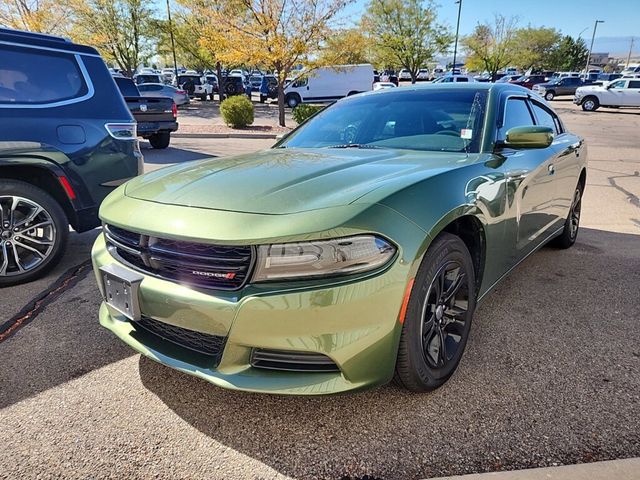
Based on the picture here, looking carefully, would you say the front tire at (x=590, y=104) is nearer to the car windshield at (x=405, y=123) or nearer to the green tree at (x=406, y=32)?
the green tree at (x=406, y=32)

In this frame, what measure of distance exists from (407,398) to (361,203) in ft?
3.41

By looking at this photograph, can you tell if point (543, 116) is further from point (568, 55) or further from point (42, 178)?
point (568, 55)

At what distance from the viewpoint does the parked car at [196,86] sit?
106 feet

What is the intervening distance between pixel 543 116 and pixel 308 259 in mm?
3296

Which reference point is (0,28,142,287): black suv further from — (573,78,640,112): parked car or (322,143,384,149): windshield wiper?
(573,78,640,112): parked car

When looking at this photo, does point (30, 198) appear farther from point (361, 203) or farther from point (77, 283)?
point (361, 203)

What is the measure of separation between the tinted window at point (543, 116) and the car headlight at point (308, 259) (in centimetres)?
290

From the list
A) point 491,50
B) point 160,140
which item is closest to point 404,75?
point 491,50

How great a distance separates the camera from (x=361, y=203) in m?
1.99

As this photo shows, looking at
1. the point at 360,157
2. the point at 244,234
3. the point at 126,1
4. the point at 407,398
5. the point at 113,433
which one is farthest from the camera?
the point at 126,1

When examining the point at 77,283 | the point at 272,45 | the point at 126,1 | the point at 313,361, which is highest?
the point at 126,1

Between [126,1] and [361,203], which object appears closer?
[361,203]

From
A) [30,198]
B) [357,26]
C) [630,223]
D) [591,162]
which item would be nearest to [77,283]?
[30,198]

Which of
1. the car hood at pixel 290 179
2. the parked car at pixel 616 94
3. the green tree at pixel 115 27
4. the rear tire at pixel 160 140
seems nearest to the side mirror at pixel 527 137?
the car hood at pixel 290 179
